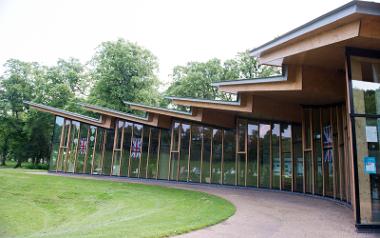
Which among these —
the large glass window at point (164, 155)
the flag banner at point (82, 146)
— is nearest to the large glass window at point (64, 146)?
the flag banner at point (82, 146)

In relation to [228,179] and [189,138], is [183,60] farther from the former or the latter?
[228,179]

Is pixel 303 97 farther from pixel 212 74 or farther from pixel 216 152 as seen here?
pixel 212 74

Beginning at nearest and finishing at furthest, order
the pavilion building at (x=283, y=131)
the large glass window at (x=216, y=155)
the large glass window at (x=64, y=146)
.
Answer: the pavilion building at (x=283, y=131), the large glass window at (x=216, y=155), the large glass window at (x=64, y=146)

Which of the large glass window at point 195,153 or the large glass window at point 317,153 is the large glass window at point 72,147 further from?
the large glass window at point 317,153

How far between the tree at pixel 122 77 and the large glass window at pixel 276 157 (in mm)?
15584

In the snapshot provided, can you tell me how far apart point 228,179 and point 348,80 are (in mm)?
10398

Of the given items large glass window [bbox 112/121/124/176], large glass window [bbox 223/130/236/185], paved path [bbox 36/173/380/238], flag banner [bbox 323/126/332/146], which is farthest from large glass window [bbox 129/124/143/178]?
flag banner [bbox 323/126/332/146]

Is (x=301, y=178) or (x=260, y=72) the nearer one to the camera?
(x=301, y=178)

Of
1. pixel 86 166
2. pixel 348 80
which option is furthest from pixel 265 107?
pixel 86 166

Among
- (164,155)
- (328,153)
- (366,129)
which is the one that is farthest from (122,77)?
(366,129)

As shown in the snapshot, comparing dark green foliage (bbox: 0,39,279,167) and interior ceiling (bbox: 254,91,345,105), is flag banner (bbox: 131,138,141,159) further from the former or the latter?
interior ceiling (bbox: 254,91,345,105)

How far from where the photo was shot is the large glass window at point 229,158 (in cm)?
1673

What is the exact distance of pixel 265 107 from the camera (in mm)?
12672

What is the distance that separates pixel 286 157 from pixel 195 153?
5.39m
